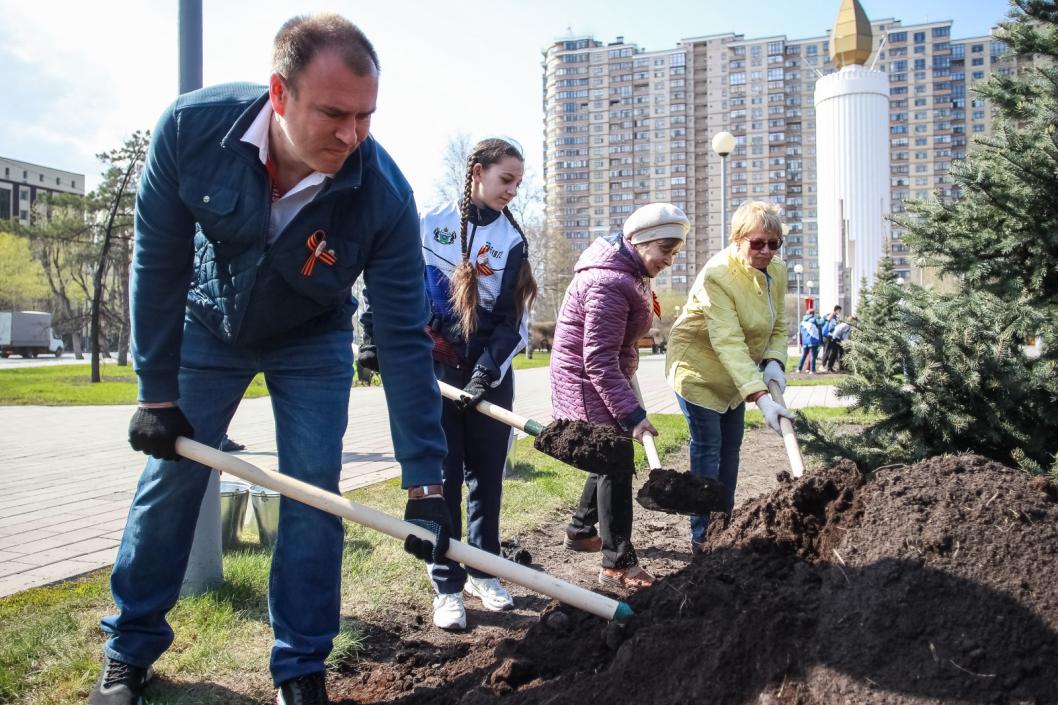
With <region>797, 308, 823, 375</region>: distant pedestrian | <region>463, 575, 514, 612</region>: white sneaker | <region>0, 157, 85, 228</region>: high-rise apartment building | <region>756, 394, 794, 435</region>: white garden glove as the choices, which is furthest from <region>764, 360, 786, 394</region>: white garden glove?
<region>0, 157, 85, 228</region>: high-rise apartment building

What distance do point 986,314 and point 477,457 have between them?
7.83 feet

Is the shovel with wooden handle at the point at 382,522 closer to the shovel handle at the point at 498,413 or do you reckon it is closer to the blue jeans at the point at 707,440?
the shovel handle at the point at 498,413

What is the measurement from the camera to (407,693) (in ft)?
→ 8.32

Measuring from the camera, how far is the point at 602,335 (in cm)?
359

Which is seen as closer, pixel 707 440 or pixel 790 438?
pixel 790 438

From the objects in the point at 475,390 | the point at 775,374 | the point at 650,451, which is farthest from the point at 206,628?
the point at 775,374

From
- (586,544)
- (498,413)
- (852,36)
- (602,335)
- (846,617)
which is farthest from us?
(852,36)

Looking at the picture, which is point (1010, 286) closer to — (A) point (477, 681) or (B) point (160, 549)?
(A) point (477, 681)

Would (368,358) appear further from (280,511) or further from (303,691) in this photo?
(303,691)

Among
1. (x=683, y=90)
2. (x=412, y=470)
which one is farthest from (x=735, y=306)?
(x=683, y=90)

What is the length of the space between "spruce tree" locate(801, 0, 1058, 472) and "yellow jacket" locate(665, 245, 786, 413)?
42cm

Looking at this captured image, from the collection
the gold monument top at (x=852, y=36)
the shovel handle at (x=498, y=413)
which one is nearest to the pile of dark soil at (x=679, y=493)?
Result: the shovel handle at (x=498, y=413)

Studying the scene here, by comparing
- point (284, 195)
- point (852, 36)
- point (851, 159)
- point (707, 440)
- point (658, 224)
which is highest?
point (852, 36)

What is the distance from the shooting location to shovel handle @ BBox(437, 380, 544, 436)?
3.35 meters
